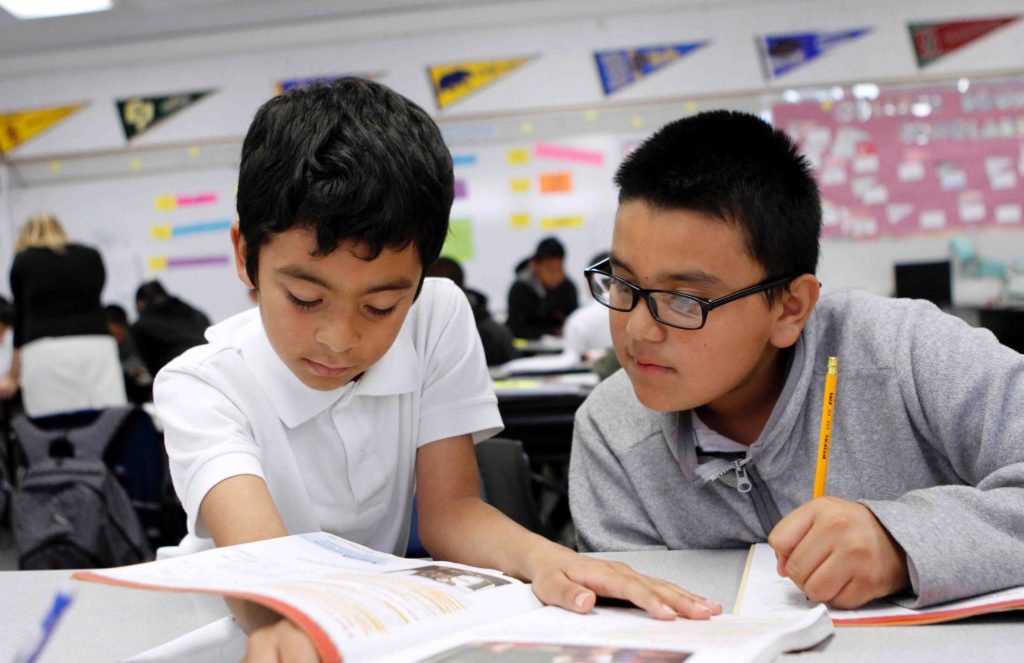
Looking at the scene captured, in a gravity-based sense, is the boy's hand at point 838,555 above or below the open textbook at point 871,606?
above

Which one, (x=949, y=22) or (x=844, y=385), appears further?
(x=949, y=22)

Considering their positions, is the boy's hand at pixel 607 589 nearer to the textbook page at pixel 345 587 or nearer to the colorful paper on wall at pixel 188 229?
the textbook page at pixel 345 587

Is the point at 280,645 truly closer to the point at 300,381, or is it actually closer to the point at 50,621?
the point at 50,621

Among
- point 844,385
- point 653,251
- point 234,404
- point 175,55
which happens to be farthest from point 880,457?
point 175,55

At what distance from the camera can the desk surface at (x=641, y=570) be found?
2.16 ft

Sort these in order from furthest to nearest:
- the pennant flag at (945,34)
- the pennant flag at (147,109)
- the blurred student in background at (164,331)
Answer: the pennant flag at (147,109), the pennant flag at (945,34), the blurred student in background at (164,331)

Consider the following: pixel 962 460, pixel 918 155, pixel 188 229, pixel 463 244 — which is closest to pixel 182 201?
pixel 188 229

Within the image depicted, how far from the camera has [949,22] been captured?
5578 millimetres

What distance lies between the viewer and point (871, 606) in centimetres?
79

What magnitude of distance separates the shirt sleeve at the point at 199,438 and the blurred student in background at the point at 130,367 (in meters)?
2.72

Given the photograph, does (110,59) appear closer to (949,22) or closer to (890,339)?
(949,22)

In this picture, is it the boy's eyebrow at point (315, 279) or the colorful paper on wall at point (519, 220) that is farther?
the colorful paper on wall at point (519, 220)

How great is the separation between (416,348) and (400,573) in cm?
43

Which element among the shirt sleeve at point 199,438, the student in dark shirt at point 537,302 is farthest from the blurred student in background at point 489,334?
the shirt sleeve at point 199,438
